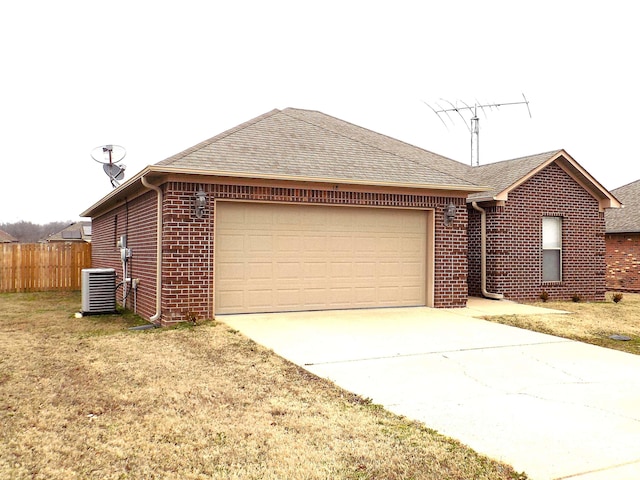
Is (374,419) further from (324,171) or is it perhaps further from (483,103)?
(483,103)

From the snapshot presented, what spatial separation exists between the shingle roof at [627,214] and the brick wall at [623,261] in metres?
0.32

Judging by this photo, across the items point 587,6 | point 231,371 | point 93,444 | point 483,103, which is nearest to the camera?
point 93,444

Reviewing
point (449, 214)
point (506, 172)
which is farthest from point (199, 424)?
point (506, 172)

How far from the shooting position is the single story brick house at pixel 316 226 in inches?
398

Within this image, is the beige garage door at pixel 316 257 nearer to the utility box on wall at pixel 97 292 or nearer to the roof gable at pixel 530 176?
the roof gable at pixel 530 176

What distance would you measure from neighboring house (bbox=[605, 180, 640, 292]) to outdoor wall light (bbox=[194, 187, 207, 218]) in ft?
53.0

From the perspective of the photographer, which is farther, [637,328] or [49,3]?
[49,3]

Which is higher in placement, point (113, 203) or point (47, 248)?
point (113, 203)

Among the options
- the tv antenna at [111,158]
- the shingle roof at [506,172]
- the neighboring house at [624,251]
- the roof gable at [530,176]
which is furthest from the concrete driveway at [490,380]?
the neighboring house at [624,251]

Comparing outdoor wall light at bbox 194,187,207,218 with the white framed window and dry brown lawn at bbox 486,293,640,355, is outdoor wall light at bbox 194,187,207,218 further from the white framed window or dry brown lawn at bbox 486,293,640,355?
the white framed window

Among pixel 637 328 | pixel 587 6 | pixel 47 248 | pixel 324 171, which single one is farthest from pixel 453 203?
pixel 47 248

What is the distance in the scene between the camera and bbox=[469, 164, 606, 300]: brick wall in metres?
14.6

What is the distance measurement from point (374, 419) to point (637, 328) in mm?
8057

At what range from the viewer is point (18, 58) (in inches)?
778
